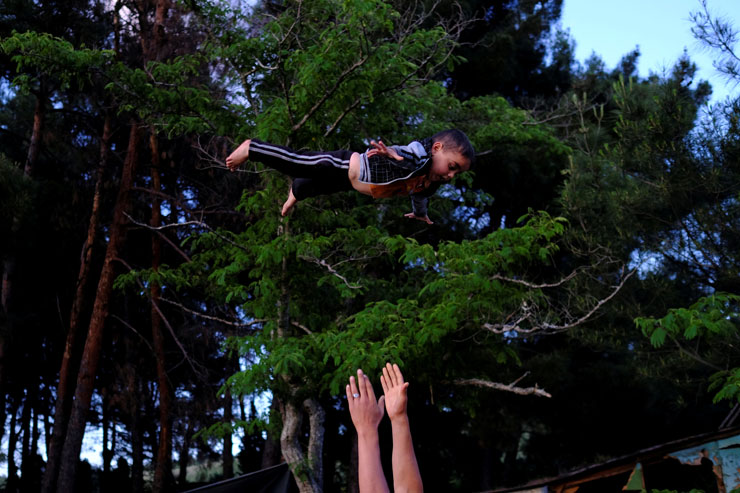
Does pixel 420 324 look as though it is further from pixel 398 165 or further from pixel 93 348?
pixel 93 348

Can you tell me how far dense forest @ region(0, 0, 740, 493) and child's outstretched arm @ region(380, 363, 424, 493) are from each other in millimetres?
4525

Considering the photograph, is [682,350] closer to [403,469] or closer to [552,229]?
[552,229]

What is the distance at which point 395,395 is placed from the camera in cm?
259

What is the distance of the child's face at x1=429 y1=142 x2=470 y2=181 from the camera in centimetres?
376

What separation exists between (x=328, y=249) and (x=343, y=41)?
2805mm

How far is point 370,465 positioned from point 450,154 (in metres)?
1.83

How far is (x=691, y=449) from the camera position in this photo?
6.78m

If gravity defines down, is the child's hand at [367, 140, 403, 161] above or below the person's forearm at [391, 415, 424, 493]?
above

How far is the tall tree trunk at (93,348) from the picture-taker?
Result: 11805 millimetres

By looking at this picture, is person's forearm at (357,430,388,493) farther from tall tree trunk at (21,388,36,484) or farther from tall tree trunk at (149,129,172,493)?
tall tree trunk at (21,388,36,484)

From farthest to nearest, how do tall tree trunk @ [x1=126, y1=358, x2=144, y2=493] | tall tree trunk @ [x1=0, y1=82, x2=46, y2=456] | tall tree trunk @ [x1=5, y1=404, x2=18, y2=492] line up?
1. tall tree trunk @ [x1=5, y1=404, x2=18, y2=492]
2. tall tree trunk @ [x1=126, y1=358, x2=144, y2=493]
3. tall tree trunk @ [x1=0, y1=82, x2=46, y2=456]

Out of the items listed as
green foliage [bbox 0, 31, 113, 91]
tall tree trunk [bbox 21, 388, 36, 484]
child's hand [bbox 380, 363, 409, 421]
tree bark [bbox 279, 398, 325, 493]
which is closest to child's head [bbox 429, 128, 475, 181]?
child's hand [bbox 380, 363, 409, 421]

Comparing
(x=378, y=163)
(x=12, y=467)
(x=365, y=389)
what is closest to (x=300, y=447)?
(x=378, y=163)

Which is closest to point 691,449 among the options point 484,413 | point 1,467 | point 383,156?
Result: point 383,156
